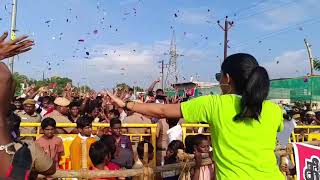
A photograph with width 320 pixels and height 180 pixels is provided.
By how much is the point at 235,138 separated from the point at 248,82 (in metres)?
0.38

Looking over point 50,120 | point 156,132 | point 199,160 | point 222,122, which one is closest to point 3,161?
point 222,122

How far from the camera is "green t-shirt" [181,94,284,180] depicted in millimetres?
2742

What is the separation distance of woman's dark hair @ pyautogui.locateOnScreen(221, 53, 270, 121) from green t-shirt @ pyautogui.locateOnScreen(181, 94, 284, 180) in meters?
0.07

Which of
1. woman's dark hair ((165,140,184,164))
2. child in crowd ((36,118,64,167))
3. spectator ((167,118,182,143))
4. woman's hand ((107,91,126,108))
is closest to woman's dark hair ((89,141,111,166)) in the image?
woman's dark hair ((165,140,184,164))

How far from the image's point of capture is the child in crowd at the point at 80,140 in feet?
19.0

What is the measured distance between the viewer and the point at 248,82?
106 inches

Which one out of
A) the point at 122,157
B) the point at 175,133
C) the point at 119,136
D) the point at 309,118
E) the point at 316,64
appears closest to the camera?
the point at 122,157

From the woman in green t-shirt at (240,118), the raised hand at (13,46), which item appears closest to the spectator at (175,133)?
the woman in green t-shirt at (240,118)

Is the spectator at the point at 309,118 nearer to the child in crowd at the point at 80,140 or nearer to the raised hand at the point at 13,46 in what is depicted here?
the child in crowd at the point at 80,140

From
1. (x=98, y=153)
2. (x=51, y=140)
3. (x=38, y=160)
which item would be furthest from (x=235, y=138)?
(x=51, y=140)

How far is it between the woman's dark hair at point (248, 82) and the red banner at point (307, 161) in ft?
8.24

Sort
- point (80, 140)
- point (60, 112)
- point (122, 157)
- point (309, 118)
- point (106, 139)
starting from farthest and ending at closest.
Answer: point (309, 118) → point (60, 112) → point (80, 140) → point (122, 157) → point (106, 139)

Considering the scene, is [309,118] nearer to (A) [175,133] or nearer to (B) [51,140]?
(A) [175,133]

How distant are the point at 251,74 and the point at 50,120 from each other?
14.1 feet
